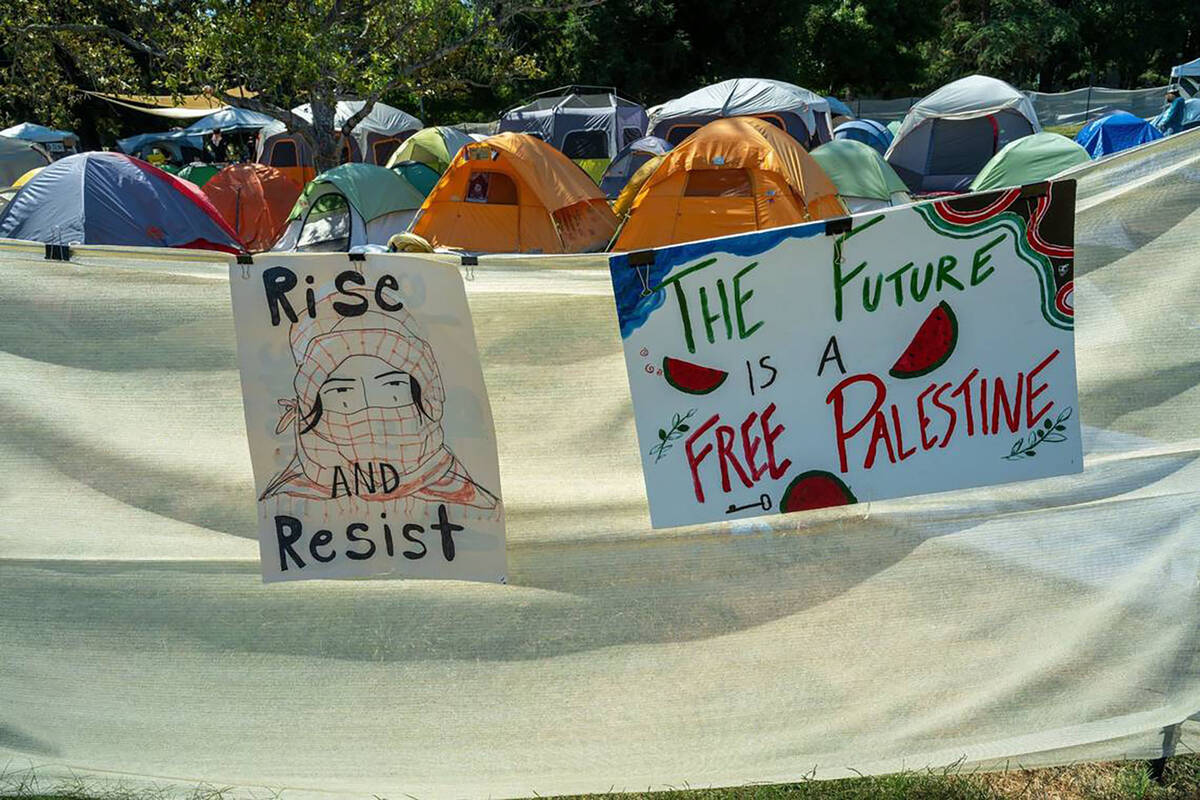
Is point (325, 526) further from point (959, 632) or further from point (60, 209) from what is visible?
point (60, 209)

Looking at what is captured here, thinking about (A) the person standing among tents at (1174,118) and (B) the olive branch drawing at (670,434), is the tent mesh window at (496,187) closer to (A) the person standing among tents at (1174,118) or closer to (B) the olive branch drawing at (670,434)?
(B) the olive branch drawing at (670,434)

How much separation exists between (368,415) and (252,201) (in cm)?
1205

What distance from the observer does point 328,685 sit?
2277mm

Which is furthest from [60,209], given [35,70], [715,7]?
[715,7]

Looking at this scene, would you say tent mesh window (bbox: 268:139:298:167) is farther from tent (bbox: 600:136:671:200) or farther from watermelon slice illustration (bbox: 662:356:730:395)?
watermelon slice illustration (bbox: 662:356:730:395)

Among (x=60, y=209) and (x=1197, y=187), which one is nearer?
(x=1197, y=187)

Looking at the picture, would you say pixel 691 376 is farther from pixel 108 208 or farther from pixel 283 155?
pixel 283 155

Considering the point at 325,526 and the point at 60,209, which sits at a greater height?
the point at 60,209

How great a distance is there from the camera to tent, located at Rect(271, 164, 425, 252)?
11.4m

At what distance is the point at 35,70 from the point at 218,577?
15430mm

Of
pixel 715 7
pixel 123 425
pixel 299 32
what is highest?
pixel 715 7

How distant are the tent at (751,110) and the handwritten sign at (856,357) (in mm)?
16793

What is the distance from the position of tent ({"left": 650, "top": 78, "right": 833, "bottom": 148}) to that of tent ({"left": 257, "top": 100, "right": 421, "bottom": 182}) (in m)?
6.27

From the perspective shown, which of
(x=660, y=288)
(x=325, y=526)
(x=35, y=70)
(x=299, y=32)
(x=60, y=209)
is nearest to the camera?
(x=660, y=288)
